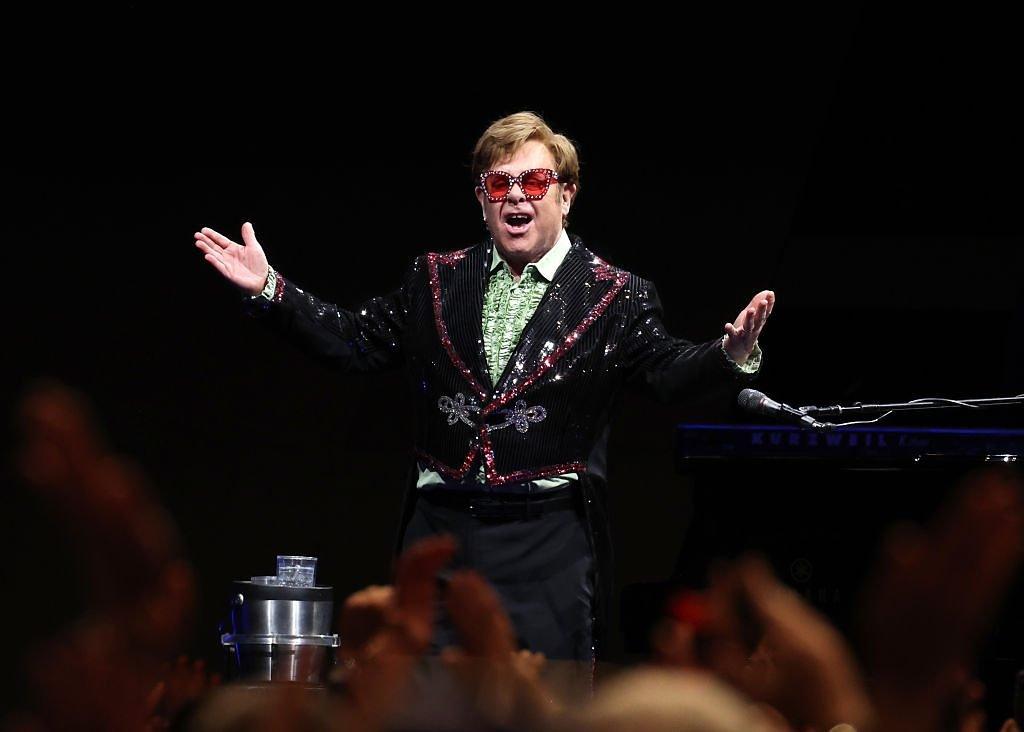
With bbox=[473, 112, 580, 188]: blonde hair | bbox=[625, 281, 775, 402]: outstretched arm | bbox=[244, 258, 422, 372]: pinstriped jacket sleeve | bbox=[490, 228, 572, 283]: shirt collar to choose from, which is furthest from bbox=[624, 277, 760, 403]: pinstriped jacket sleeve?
bbox=[244, 258, 422, 372]: pinstriped jacket sleeve

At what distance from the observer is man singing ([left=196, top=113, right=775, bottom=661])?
259cm

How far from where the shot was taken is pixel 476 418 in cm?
264

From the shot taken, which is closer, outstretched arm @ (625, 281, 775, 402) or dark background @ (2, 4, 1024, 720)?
outstretched arm @ (625, 281, 775, 402)

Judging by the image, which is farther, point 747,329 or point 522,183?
point 522,183

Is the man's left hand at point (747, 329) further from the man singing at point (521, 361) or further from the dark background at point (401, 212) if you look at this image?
the dark background at point (401, 212)

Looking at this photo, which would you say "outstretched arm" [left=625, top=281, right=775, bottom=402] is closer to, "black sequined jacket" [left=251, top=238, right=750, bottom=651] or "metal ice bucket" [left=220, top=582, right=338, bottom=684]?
"black sequined jacket" [left=251, top=238, right=750, bottom=651]

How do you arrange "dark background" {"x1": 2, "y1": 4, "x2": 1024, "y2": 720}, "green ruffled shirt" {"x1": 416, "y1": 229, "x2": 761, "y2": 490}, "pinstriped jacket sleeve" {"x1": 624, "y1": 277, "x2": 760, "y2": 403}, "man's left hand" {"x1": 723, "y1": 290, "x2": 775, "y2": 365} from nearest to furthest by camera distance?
1. "man's left hand" {"x1": 723, "y1": 290, "x2": 775, "y2": 365}
2. "pinstriped jacket sleeve" {"x1": 624, "y1": 277, "x2": 760, "y2": 403}
3. "green ruffled shirt" {"x1": 416, "y1": 229, "x2": 761, "y2": 490}
4. "dark background" {"x1": 2, "y1": 4, "x2": 1024, "y2": 720}

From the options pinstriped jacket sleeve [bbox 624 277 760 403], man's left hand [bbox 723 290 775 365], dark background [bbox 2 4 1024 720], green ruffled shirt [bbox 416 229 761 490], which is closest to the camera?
man's left hand [bbox 723 290 775 365]

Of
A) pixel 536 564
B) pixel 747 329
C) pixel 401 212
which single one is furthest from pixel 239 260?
pixel 401 212

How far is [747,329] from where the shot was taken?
8.46 ft

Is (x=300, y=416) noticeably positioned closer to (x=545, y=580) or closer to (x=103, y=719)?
(x=545, y=580)

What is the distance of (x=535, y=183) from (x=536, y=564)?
2.42ft

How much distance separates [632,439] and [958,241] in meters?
1.20

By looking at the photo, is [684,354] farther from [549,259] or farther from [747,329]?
[549,259]
